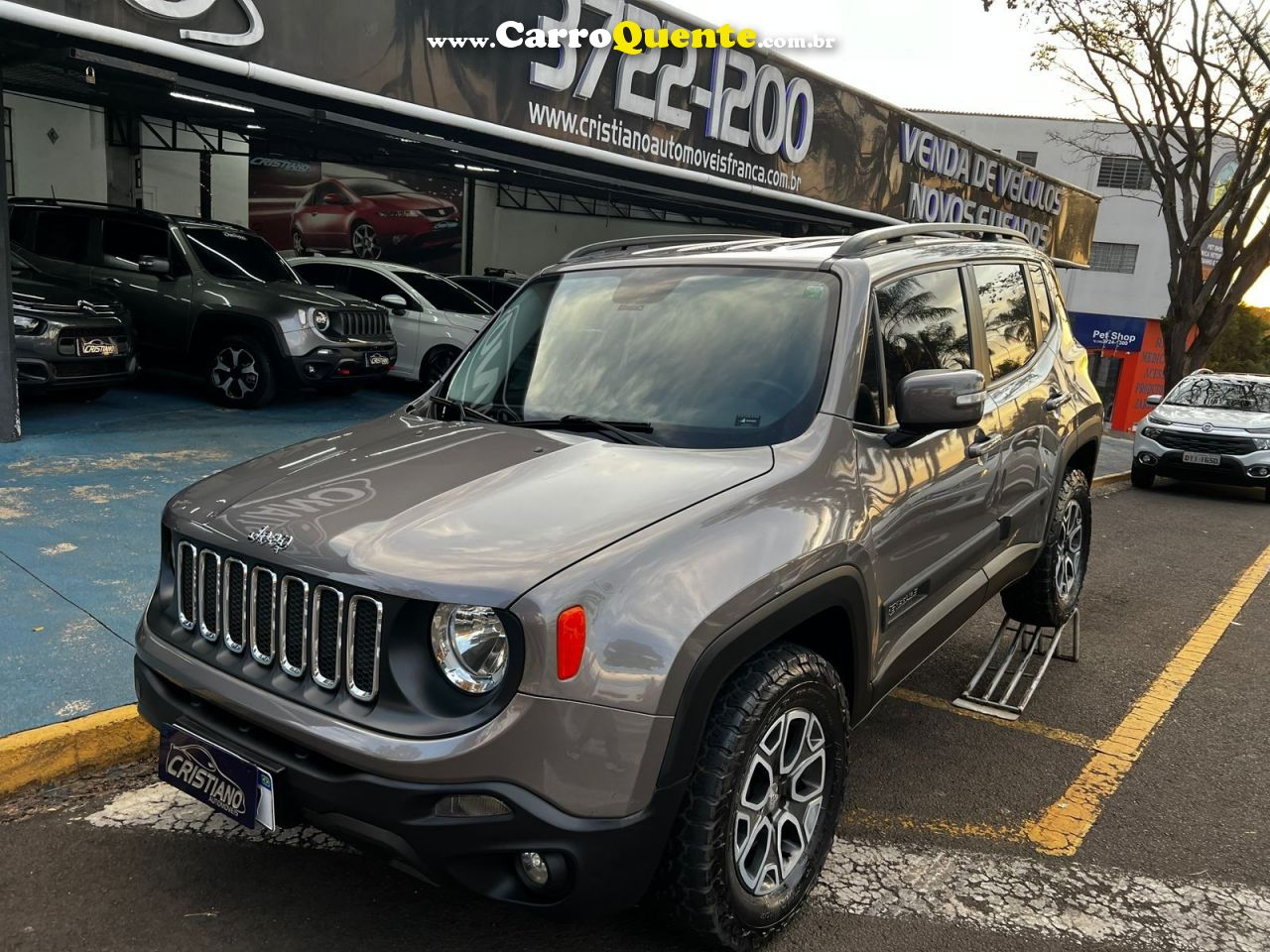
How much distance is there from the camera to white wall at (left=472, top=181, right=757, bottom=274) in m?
25.3

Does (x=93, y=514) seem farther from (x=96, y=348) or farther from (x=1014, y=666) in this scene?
(x=1014, y=666)

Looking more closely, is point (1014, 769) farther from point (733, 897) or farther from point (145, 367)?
point (145, 367)

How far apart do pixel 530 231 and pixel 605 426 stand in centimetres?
2418

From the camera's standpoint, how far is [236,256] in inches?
410

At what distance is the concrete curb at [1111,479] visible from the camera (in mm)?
12834

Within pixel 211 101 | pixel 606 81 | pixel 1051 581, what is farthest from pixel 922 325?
pixel 211 101

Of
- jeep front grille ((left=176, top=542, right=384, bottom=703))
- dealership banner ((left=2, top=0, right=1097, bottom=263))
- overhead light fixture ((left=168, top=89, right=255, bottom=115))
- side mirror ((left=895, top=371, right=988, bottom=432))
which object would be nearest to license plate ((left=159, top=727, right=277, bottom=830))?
jeep front grille ((left=176, top=542, right=384, bottom=703))

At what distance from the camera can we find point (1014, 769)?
3936mm

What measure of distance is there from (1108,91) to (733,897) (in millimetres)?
17984

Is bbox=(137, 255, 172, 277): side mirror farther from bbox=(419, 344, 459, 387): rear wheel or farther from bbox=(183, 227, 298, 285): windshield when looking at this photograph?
bbox=(419, 344, 459, 387): rear wheel

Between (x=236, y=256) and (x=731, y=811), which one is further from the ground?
(x=236, y=256)

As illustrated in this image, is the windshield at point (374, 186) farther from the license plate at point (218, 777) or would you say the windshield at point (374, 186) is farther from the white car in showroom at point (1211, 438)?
the license plate at point (218, 777)

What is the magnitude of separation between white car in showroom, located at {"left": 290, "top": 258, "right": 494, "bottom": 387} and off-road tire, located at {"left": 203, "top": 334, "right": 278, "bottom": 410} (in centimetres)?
173

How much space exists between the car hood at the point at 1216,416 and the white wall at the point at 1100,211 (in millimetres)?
27526
